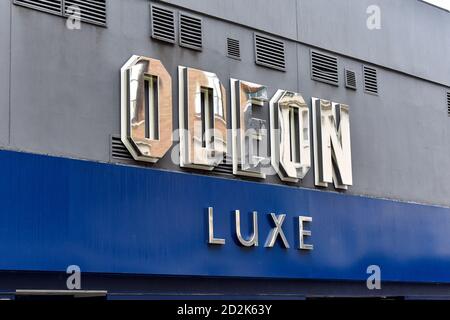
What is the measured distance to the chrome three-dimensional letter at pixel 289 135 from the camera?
49.4ft

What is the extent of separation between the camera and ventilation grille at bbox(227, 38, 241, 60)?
14.9 m

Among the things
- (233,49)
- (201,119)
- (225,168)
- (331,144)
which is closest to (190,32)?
(233,49)

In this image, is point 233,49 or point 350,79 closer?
point 233,49

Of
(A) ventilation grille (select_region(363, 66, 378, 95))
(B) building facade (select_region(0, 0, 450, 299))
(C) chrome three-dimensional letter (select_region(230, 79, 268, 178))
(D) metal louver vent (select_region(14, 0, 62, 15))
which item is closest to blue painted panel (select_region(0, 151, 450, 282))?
(B) building facade (select_region(0, 0, 450, 299))

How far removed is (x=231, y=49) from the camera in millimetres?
14883

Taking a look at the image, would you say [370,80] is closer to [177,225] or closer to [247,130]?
[247,130]

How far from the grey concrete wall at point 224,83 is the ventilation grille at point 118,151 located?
0.41 feet

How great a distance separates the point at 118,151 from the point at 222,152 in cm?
181

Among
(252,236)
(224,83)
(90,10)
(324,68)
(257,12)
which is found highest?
(257,12)

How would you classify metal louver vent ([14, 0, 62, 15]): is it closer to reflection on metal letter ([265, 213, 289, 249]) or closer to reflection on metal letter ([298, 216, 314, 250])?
reflection on metal letter ([265, 213, 289, 249])

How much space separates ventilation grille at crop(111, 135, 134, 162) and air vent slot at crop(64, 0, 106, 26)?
1.56m

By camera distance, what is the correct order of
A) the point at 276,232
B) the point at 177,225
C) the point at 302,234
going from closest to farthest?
the point at 177,225 → the point at 276,232 → the point at 302,234

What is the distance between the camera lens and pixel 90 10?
12.9 m

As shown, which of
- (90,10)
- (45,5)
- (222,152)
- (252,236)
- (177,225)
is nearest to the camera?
(45,5)
